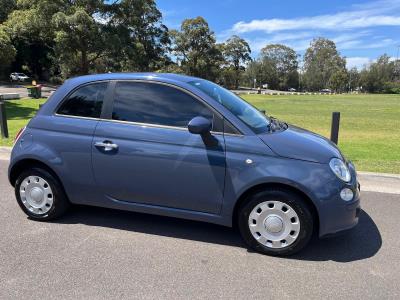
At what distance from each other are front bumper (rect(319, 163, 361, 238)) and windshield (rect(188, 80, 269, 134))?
Result: 3.20 ft

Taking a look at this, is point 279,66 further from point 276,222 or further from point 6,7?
point 276,222

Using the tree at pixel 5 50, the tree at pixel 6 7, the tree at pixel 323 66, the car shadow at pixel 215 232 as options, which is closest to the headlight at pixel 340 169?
the car shadow at pixel 215 232

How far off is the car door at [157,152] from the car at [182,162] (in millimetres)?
11

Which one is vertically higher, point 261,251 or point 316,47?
point 316,47

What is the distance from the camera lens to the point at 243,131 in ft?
13.5

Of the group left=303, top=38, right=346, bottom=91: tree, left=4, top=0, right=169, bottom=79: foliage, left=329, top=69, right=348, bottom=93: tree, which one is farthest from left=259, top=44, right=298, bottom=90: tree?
left=4, top=0, right=169, bottom=79: foliage

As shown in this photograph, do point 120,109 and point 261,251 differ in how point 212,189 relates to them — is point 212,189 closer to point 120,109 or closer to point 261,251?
point 261,251

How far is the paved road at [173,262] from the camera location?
135 inches

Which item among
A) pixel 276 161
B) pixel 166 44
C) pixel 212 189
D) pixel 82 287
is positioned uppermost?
pixel 166 44

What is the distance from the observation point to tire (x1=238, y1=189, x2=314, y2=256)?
155 inches

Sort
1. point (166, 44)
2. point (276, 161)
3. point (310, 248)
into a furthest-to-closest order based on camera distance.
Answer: point (166, 44) < point (310, 248) < point (276, 161)

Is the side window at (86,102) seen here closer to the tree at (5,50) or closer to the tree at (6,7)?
the tree at (5,50)

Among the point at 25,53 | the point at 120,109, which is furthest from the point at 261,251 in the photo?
the point at 25,53

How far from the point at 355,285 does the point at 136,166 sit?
2334mm
